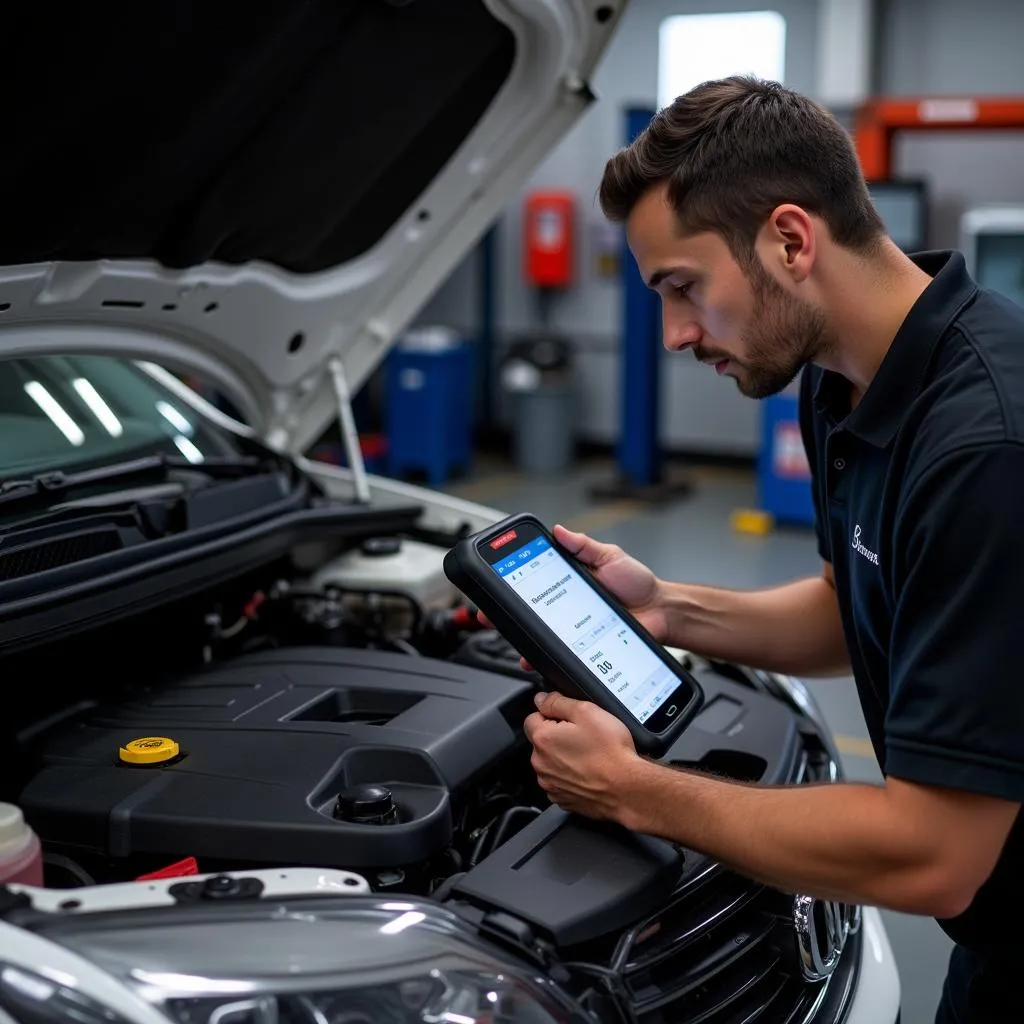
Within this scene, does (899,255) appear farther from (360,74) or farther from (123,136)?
(123,136)

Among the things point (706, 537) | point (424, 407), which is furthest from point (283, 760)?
point (424, 407)

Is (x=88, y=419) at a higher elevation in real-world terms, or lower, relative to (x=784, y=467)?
higher

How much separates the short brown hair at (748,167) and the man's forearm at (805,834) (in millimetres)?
563

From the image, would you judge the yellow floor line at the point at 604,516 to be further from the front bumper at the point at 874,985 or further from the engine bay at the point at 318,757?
the front bumper at the point at 874,985

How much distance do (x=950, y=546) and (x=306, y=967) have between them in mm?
684

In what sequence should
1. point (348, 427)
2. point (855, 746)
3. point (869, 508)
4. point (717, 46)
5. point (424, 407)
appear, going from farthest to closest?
point (717, 46) < point (424, 407) < point (855, 746) < point (348, 427) < point (869, 508)

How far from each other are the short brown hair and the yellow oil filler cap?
2.74 ft

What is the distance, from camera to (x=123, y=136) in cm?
153

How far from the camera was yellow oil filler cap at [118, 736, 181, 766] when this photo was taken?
1.42 metres

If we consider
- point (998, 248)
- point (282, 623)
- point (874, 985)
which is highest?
point (998, 248)

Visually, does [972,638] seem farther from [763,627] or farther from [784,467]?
[784,467]

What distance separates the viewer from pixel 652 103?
709 cm

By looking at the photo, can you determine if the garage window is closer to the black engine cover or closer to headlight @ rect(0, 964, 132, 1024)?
the black engine cover

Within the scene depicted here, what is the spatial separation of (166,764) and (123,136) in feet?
2.56
